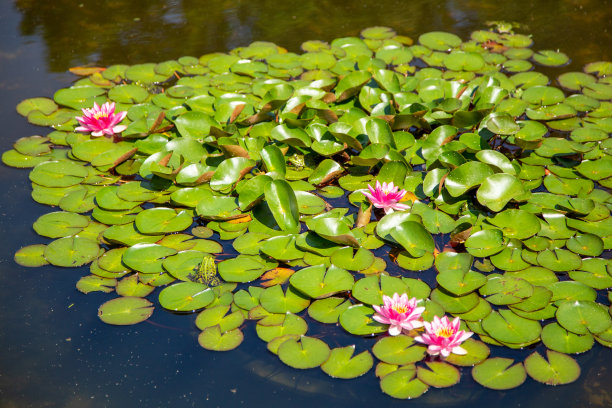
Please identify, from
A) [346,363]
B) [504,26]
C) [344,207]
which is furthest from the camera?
[504,26]

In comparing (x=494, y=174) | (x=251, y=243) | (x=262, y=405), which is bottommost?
(x=262, y=405)

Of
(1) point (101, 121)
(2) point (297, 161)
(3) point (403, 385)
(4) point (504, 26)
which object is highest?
(4) point (504, 26)

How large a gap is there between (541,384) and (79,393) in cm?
220

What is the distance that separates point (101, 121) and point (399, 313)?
8.63 feet

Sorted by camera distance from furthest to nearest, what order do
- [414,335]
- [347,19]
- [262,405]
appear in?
[347,19] → [414,335] → [262,405]

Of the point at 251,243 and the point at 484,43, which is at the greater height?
the point at 484,43

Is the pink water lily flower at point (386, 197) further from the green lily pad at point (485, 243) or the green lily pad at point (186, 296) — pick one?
the green lily pad at point (186, 296)

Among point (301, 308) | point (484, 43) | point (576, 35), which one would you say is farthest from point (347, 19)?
point (301, 308)

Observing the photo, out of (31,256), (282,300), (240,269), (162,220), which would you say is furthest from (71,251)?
(282,300)

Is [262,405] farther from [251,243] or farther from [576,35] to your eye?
[576,35]

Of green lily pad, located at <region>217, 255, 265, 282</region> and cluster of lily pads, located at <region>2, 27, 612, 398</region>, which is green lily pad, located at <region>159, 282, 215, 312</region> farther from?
green lily pad, located at <region>217, 255, 265, 282</region>

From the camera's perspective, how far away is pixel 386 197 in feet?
11.0

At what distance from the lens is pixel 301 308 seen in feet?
9.65

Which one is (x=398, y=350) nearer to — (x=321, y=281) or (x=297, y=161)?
(x=321, y=281)
